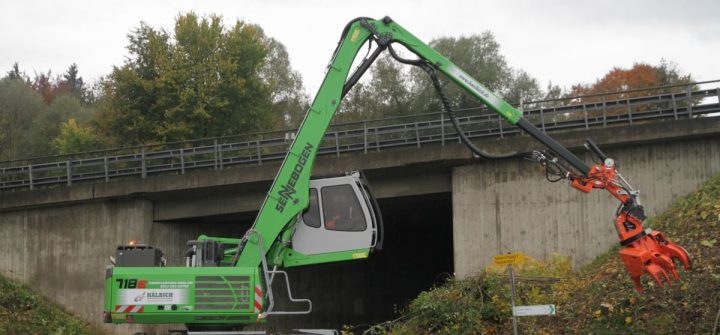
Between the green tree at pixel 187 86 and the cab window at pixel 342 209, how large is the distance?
30.9m

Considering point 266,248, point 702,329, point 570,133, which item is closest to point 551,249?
point 570,133

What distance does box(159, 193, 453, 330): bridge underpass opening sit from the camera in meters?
30.6

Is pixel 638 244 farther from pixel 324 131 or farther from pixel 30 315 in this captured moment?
pixel 30 315

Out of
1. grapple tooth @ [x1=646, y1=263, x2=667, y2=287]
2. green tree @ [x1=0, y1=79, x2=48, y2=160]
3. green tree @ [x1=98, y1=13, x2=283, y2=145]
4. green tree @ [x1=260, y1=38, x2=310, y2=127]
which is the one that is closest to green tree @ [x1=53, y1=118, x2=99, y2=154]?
green tree @ [x1=98, y1=13, x2=283, y2=145]

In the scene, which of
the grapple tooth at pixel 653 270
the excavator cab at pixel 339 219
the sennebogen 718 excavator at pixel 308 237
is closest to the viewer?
the grapple tooth at pixel 653 270

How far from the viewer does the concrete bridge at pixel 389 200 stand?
2389 centimetres

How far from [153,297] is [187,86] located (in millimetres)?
33310

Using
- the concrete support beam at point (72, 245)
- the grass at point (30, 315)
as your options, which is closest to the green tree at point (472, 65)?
the concrete support beam at point (72, 245)

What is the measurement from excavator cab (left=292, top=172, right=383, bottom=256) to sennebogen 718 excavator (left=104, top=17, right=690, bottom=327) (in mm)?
17

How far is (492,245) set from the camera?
24953 millimetres

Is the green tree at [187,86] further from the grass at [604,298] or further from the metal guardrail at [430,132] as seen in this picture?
the grass at [604,298]

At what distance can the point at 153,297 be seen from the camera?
47.8 ft

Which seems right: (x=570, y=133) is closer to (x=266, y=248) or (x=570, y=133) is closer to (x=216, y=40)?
(x=266, y=248)

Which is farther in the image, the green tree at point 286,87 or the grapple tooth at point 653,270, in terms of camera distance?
the green tree at point 286,87
